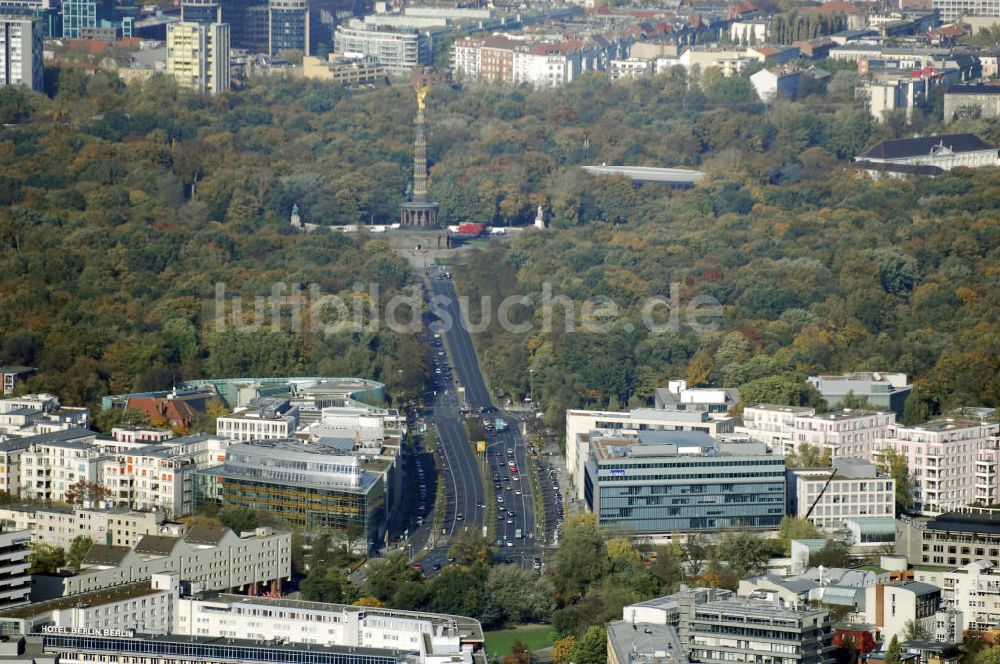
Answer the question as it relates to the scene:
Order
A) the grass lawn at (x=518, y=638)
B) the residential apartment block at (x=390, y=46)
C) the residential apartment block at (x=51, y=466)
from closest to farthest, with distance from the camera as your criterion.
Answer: the grass lawn at (x=518, y=638), the residential apartment block at (x=51, y=466), the residential apartment block at (x=390, y=46)

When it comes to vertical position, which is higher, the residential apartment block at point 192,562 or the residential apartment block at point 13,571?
the residential apartment block at point 13,571

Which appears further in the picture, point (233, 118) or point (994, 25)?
point (994, 25)

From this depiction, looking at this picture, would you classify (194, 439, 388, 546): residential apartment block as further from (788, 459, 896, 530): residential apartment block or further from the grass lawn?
(788, 459, 896, 530): residential apartment block

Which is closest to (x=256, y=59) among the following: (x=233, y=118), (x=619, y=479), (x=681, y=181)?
(x=233, y=118)

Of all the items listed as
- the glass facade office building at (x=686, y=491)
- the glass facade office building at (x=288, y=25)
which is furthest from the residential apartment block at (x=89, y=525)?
the glass facade office building at (x=288, y=25)

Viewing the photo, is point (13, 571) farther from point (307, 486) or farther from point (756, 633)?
point (756, 633)

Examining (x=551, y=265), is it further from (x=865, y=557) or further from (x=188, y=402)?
(x=865, y=557)

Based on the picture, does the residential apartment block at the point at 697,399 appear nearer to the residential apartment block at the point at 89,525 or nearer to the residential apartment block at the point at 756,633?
the residential apartment block at the point at 89,525

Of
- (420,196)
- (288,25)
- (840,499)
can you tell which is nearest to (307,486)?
(840,499)
